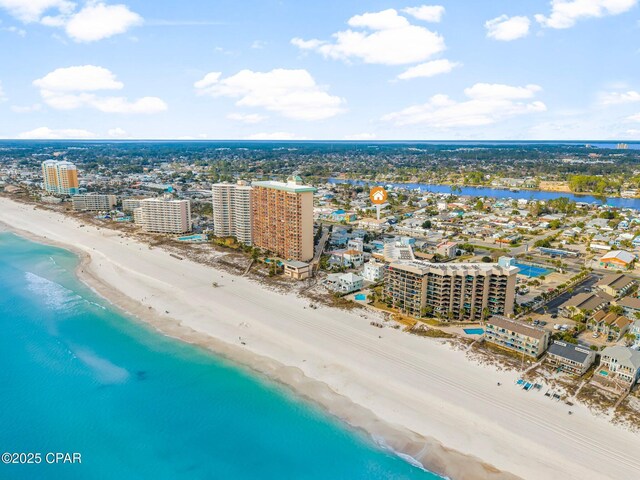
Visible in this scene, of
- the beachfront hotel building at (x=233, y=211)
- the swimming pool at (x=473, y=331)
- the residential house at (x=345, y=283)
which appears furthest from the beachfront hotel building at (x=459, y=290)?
the beachfront hotel building at (x=233, y=211)

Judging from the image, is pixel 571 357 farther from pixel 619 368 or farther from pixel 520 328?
pixel 520 328

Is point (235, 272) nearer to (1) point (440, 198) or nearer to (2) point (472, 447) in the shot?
(2) point (472, 447)

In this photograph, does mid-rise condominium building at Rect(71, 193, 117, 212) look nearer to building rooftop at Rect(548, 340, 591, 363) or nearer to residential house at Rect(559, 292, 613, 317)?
residential house at Rect(559, 292, 613, 317)

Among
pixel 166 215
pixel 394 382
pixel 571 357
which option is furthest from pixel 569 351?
pixel 166 215

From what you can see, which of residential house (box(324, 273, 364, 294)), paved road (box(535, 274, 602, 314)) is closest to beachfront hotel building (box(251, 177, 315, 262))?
residential house (box(324, 273, 364, 294))

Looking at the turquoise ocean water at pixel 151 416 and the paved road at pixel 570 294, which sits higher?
the paved road at pixel 570 294

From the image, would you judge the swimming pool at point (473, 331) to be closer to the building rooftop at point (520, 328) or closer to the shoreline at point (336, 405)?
the building rooftop at point (520, 328)
